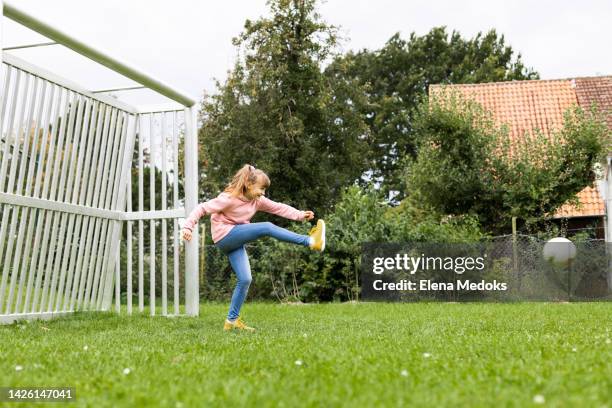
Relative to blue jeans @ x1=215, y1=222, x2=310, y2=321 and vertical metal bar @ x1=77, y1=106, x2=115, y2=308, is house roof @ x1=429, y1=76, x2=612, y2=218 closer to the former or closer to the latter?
vertical metal bar @ x1=77, y1=106, x2=115, y2=308

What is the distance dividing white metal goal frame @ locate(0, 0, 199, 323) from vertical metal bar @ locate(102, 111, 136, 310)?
1 centimetres

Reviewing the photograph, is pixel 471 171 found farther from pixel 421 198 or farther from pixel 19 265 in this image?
pixel 19 265

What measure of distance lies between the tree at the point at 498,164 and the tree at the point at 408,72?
648 inches

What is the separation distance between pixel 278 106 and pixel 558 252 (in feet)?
37.8

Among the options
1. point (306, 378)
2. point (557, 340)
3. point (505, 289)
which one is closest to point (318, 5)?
point (505, 289)

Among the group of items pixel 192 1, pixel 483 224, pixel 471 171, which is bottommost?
pixel 483 224

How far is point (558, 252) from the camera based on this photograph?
15156 mm

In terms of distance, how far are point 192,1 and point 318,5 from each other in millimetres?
4358

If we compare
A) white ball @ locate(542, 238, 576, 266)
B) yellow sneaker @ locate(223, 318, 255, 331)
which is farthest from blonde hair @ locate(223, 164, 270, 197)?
white ball @ locate(542, 238, 576, 266)

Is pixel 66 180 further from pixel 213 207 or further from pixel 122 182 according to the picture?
pixel 213 207

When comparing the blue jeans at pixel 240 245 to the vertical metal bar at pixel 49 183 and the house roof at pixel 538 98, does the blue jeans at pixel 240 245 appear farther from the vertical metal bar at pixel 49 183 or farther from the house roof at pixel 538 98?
the house roof at pixel 538 98

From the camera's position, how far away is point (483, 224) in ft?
60.5

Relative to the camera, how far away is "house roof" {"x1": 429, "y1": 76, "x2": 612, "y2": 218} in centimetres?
2434

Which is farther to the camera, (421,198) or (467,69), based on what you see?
(467,69)
